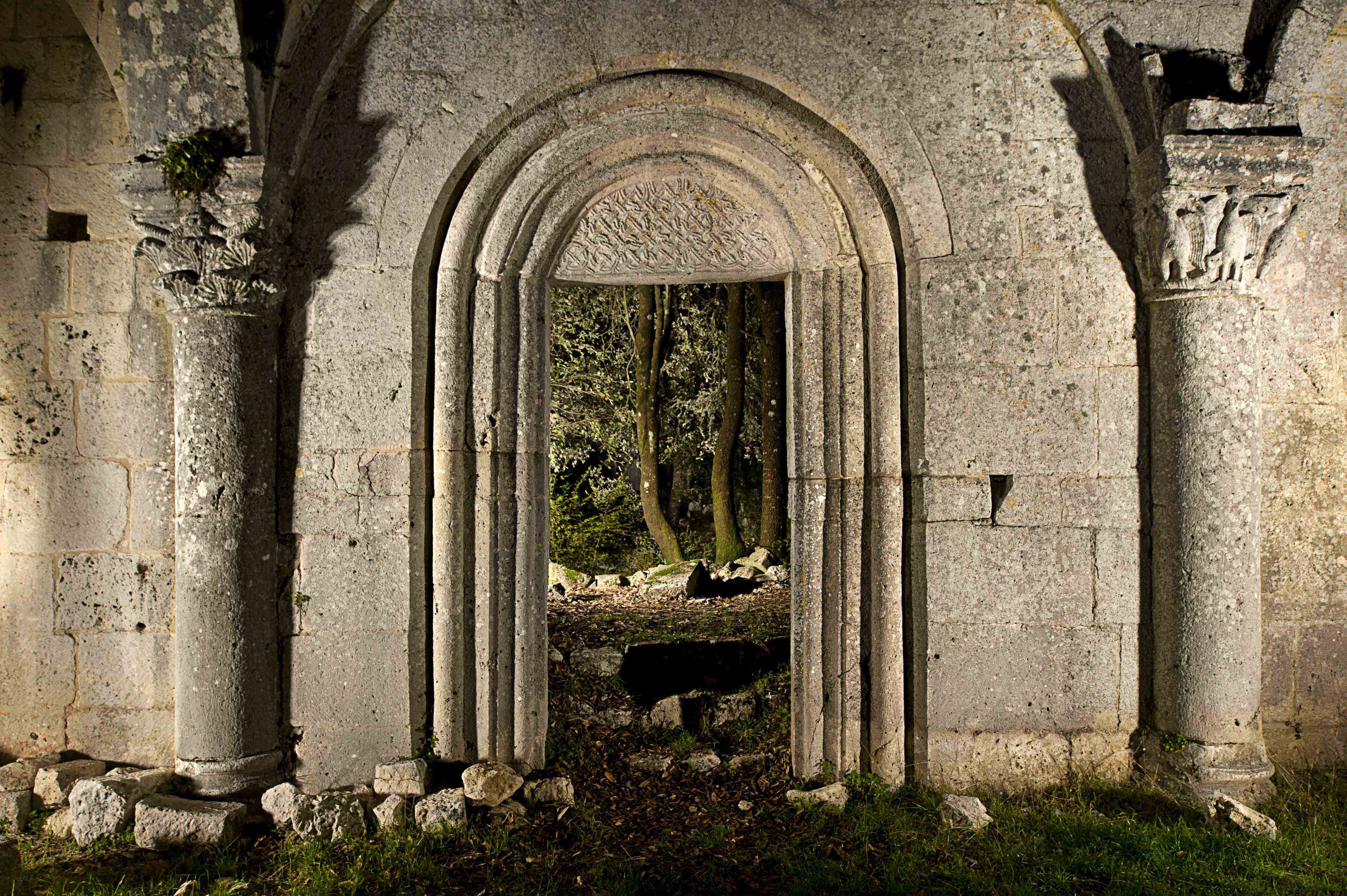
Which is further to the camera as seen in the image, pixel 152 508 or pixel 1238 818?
pixel 152 508

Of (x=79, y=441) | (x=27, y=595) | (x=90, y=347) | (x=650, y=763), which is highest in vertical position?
(x=90, y=347)

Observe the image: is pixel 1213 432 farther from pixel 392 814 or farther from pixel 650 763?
pixel 392 814

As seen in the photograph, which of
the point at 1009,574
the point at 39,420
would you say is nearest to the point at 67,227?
the point at 39,420

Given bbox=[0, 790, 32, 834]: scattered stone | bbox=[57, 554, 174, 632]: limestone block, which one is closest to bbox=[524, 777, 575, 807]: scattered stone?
bbox=[57, 554, 174, 632]: limestone block

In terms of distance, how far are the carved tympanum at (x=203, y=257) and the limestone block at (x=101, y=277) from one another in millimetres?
458

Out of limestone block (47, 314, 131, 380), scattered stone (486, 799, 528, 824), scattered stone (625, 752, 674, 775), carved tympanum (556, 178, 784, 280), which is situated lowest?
scattered stone (625, 752, 674, 775)

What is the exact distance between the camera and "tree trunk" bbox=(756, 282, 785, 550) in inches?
370

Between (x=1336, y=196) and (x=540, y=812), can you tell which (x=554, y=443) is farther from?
(x=1336, y=196)

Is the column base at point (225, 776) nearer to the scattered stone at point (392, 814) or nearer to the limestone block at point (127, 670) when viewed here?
the limestone block at point (127, 670)

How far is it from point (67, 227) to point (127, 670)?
2.23m

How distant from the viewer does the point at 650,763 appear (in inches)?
163

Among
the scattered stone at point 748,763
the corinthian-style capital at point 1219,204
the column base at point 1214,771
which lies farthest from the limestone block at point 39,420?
the column base at point 1214,771

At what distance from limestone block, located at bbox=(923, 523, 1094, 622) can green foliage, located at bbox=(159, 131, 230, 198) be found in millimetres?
3610

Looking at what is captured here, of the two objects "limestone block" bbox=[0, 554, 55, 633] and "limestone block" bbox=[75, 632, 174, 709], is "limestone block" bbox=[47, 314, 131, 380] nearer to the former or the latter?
"limestone block" bbox=[0, 554, 55, 633]
